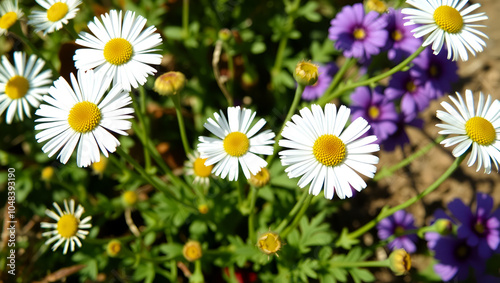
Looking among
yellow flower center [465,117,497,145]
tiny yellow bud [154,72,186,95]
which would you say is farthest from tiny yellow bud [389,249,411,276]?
tiny yellow bud [154,72,186,95]

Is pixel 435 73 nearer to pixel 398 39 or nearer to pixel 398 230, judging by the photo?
pixel 398 39

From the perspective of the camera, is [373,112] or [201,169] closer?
[201,169]

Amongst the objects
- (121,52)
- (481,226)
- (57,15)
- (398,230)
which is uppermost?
(57,15)

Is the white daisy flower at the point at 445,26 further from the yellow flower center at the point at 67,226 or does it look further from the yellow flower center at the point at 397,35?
the yellow flower center at the point at 67,226

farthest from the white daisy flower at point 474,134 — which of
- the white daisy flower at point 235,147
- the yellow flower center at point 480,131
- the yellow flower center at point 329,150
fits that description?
the white daisy flower at point 235,147

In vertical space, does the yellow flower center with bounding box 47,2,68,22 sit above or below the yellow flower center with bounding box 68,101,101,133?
above

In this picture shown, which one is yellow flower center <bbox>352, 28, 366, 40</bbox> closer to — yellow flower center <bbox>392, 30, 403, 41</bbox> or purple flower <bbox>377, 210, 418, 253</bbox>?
yellow flower center <bbox>392, 30, 403, 41</bbox>

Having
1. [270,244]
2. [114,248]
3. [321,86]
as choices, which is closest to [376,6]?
[321,86]
